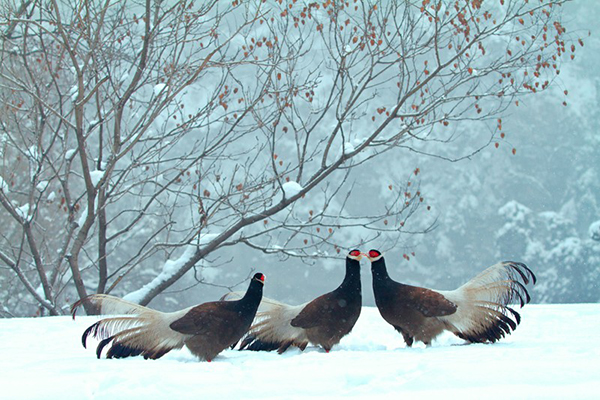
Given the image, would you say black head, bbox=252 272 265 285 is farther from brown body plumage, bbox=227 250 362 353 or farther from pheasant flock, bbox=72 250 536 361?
brown body plumage, bbox=227 250 362 353

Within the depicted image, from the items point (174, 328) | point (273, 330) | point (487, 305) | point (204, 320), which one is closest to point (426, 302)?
point (487, 305)

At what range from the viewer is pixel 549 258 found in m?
Answer: 22.0

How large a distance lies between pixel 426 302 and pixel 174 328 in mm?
1882

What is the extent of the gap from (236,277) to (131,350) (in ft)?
63.7

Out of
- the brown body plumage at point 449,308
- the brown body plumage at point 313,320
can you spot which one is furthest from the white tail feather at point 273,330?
the brown body plumage at point 449,308

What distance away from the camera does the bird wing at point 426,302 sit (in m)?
4.41

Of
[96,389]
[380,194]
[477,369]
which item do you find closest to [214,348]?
[96,389]

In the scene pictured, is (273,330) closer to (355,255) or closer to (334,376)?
(355,255)

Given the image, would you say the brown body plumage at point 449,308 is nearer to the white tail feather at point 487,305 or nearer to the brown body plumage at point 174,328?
the white tail feather at point 487,305

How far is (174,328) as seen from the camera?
4117 millimetres

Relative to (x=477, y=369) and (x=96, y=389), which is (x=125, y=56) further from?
(x=477, y=369)

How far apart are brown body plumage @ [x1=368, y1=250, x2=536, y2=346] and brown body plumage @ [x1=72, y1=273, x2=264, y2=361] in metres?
1.00

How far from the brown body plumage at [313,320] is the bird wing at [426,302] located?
1.15ft

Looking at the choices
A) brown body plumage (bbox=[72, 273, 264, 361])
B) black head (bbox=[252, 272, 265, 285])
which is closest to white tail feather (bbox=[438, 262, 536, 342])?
black head (bbox=[252, 272, 265, 285])
